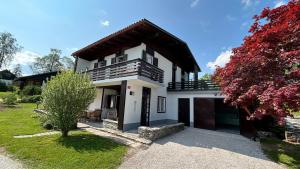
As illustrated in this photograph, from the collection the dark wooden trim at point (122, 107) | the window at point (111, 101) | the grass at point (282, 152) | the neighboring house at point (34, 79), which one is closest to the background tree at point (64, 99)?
the dark wooden trim at point (122, 107)

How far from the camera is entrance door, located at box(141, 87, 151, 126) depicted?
11.5 meters

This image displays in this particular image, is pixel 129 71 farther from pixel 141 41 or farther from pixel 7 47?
pixel 7 47

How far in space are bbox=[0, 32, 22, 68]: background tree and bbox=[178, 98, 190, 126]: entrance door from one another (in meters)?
54.1

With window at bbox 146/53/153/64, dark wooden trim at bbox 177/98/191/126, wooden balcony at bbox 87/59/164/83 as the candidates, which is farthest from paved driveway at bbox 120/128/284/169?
window at bbox 146/53/153/64

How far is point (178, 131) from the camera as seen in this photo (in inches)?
420

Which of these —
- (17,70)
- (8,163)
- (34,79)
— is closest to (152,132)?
(8,163)

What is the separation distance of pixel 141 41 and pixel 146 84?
3349mm

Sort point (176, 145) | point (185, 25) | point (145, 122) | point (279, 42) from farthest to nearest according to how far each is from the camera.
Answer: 1. point (185, 25)
2. point (145, 122)
3. point (176, 145)
4. point (279, 42)

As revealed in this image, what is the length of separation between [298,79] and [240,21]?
8.44m

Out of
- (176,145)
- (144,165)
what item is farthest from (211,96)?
(144,165)

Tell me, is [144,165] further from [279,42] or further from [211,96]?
[211,96]

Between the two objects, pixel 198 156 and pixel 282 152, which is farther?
pixel 282 152

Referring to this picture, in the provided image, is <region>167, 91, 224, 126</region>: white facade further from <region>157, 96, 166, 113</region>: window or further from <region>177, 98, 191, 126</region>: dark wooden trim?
<region>157, 96, 166, 113</region>: window

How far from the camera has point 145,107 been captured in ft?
38.6
